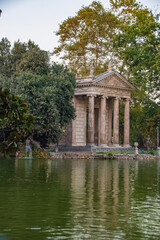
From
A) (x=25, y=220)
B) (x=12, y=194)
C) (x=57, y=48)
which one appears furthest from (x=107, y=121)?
(x=25, y=220)

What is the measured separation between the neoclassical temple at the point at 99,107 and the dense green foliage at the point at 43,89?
7.36 m

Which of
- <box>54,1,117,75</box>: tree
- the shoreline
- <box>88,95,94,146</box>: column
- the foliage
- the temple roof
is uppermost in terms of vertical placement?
<box>54,1,117,75</box>: tree

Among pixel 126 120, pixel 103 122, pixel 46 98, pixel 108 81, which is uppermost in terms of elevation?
pixel 108 81

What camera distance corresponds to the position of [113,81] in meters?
62.3

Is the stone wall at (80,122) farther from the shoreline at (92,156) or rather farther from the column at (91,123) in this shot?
the shoreline at (92,156)

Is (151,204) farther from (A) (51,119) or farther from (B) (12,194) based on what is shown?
(A) (51,119)

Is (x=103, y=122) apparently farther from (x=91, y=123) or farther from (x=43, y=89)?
(x=43, y=89)

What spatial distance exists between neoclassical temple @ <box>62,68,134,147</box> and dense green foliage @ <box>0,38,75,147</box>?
24.2 ft

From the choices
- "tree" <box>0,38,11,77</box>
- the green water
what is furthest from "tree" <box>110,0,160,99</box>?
the green water

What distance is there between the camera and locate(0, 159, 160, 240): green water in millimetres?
→ 11453

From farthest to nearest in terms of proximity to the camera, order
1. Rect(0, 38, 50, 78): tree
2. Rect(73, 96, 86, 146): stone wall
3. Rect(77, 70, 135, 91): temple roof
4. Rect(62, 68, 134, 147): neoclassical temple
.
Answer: Rect(73, 96, 86, 146): stone wall < Rect(62, 68, 134, 147): neoclassical temple < Rect(77, 70, 135, 91): temple roof < Rect(0, 38, 50, 78): tree

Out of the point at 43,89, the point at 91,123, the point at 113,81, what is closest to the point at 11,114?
the point at 43,89

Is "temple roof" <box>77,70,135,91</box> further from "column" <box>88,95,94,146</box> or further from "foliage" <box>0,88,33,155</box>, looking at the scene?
"foliage" <box>0,88,33,155</box>

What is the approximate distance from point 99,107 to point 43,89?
1909cm
